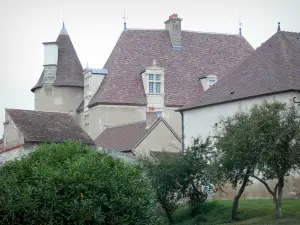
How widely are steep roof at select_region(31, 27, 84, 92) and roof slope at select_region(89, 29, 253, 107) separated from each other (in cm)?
345

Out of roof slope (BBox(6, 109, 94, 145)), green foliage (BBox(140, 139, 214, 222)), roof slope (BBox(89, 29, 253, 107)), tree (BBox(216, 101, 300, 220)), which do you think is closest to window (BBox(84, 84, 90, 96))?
roof slope (BBox(89, 29, 253, 107))

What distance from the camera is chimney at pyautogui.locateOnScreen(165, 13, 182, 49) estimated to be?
64.9 m

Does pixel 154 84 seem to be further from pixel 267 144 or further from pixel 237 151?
pixel 267 144

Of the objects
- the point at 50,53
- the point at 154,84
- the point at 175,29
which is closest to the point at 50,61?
the point at 50,53

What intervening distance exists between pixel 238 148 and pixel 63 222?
1369 cm

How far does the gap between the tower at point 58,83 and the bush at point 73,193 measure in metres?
40.0

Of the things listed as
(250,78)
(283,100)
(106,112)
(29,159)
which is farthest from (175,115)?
(29,159)

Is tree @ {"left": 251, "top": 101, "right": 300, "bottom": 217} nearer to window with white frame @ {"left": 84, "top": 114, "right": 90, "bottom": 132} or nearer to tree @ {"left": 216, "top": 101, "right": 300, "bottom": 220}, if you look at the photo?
tree @ {"left": 216, "top": 101, "right": 300, "bottom": 220}

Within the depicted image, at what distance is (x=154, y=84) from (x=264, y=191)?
19.3 m

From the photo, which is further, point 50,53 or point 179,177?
→ point 50,53

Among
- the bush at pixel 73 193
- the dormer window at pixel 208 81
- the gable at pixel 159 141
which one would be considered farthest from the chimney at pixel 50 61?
the bush at pixel 73 193

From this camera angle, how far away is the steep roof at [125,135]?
50969 millimetres

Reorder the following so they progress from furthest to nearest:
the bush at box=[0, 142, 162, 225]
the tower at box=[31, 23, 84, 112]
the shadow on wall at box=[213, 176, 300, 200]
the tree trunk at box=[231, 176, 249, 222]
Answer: the tower at box=[31, 23, 84, 112]
the shadow on wall at box=[213, 176, 300, 200]
the tree trunk at box=[231, 176, 249, 222]
the bush at box=[0, 142, 162, 225]

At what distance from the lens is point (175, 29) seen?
2566 inches
